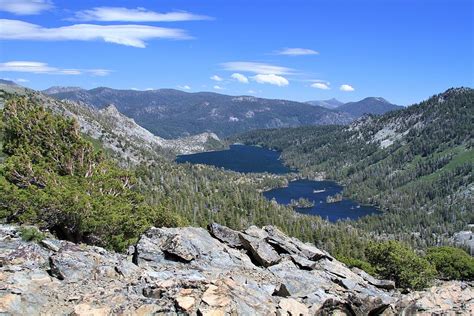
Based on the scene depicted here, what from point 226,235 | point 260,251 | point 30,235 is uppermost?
point 30,235

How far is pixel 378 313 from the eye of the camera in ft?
152

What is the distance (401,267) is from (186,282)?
71.5 metres

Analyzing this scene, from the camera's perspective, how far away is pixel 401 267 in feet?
308

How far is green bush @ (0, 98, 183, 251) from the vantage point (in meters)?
53.3

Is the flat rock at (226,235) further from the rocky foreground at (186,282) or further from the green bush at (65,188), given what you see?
the green bush at (65,188)

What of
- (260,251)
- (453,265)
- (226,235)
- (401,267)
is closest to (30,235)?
(226,235)

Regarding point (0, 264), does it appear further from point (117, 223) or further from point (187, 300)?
point (117, 223)

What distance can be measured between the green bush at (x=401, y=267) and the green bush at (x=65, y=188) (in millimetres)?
51325

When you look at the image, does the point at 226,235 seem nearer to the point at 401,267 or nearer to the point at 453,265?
the point at 401,267

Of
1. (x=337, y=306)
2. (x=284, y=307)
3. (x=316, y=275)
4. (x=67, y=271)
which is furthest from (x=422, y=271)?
(x=67, y=271)

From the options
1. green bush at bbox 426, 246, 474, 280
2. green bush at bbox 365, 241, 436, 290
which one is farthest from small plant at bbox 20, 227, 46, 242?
green bush at bbox 426, 246, 474, 280

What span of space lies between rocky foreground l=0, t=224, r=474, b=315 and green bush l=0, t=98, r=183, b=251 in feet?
27.0

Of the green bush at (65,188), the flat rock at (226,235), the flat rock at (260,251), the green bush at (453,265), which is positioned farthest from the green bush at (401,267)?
the green bush at (65,188)

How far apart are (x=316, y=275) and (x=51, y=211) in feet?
112
